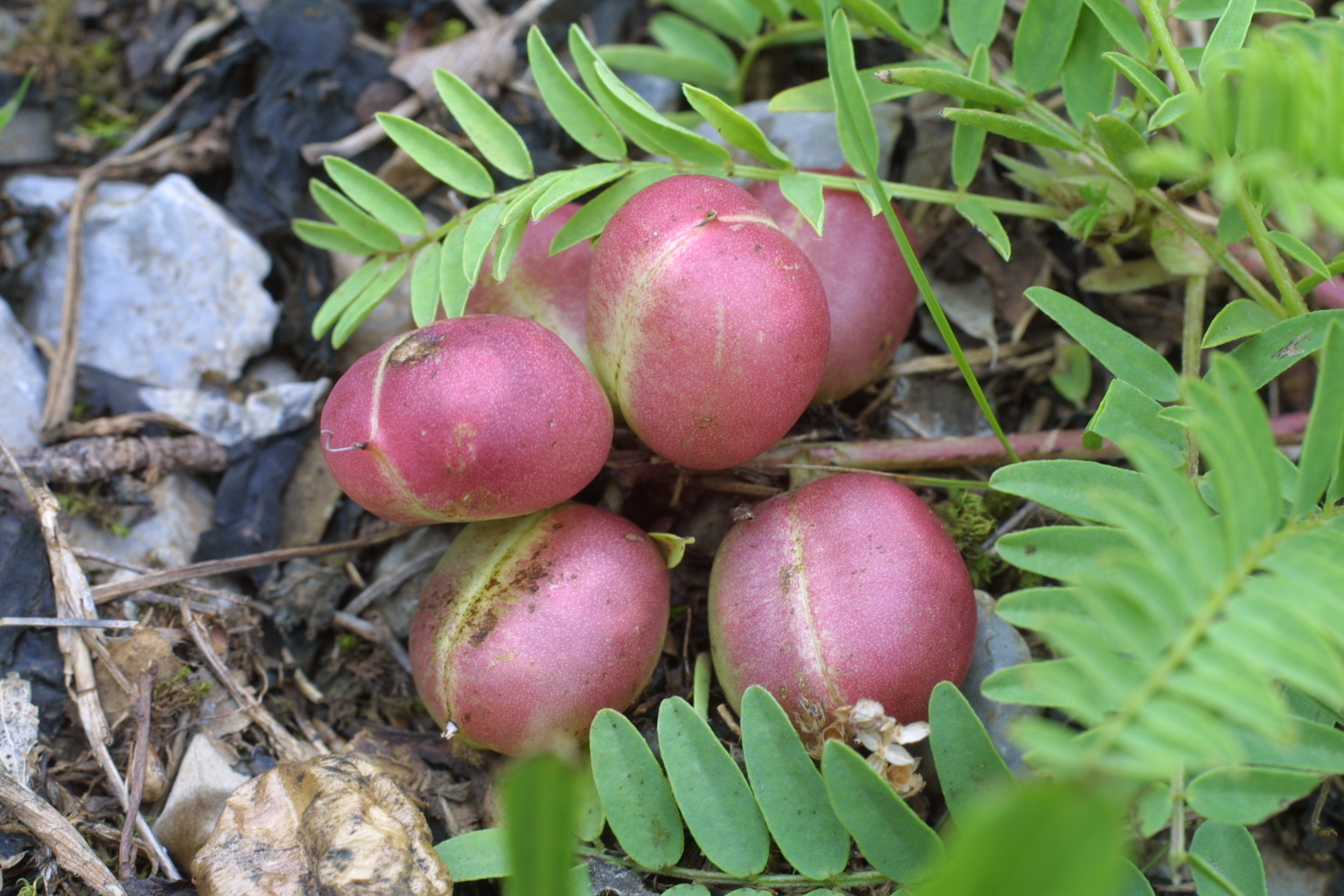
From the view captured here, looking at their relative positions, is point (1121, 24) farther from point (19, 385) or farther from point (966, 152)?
point (19, 385)

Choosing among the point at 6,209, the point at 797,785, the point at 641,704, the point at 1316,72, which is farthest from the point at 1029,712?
the point at 6,209

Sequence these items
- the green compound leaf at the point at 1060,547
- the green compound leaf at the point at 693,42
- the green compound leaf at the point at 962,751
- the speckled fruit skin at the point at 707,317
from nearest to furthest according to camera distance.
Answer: the green compound leaf at the point at 1060,547, the green compound leaf at the point at 962,751, the speckled fruit skin at the point at 707,317, the green compound leaf at the point at 693,42

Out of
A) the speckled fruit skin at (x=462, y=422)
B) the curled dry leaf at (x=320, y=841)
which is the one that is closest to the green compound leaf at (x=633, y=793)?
the curled dry leaf at (x=320, y=841)

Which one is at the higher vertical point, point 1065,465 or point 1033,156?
point 1033,156

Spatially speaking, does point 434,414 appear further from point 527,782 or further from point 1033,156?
point 1033,156

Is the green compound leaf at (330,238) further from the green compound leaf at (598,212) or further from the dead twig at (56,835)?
the dead twig at (56,835)
